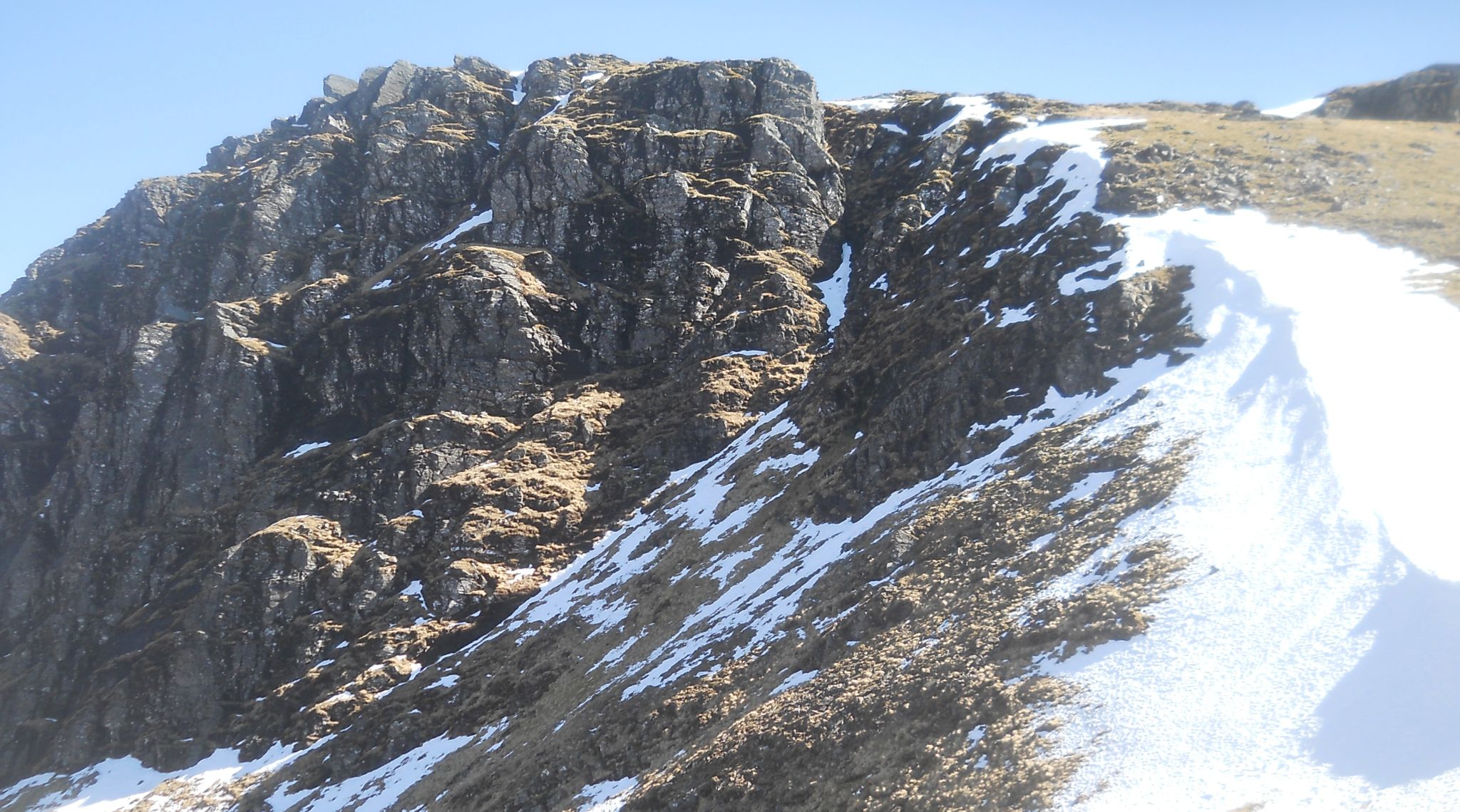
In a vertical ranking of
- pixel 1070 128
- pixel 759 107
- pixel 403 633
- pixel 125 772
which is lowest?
pixel 125 772

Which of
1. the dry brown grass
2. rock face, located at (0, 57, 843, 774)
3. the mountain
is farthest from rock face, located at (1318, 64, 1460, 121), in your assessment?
rock face, located at (0, 57, 843, 774)

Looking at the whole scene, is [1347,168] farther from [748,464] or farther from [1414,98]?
[748,464]

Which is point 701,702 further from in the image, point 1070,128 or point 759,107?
point 759,107

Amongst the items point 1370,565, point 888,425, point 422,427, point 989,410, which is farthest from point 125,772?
point 1370,565

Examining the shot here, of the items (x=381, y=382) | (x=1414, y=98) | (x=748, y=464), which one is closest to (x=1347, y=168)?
(x=1414, y=98)

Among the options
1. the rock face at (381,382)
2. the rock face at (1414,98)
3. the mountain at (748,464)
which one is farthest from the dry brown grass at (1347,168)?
the rock face at (381,382)

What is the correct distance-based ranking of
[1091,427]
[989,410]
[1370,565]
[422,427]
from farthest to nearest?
1. [422,427]
2. [989,410]
3. [1091,427]
4. [1370,565]

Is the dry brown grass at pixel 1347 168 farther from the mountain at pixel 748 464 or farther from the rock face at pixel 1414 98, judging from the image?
the rock face at pixel 1414 98
